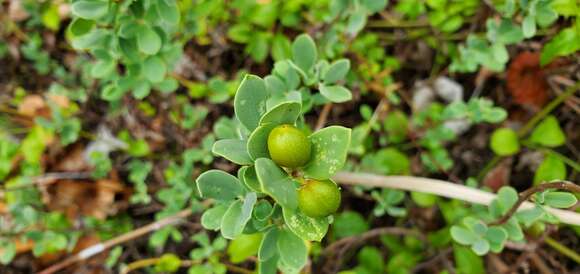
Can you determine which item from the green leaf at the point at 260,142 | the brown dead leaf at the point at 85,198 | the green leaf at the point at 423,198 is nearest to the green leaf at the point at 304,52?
the green leaf at the point at 260,142

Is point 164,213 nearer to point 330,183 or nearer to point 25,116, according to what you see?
point 25,116

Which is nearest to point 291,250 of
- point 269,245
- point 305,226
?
point 269,245

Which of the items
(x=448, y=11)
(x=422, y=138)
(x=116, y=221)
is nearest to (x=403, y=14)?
(x=448, y=11)

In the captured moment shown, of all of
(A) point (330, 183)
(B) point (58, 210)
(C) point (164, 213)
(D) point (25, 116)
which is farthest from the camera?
(D) point (25, 116)

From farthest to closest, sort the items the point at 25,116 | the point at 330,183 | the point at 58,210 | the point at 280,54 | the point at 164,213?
the point at 25,116
the point at 58,210
the point at 280,54
the point at 164,213
the point at 330,183

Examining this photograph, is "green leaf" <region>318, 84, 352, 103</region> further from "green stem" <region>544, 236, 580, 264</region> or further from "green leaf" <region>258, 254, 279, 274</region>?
"green stem" <region>544, 236, 580, 264</region>

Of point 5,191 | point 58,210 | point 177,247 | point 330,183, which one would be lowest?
point 177,247

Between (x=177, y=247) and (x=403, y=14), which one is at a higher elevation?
(x=403, y=14)

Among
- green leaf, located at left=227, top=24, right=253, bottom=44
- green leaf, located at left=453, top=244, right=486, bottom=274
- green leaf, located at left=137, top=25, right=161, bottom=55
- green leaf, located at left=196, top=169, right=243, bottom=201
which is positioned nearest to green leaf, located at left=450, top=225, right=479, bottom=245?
green leaf, located at left=453, top=244, right=486, bottom=274
